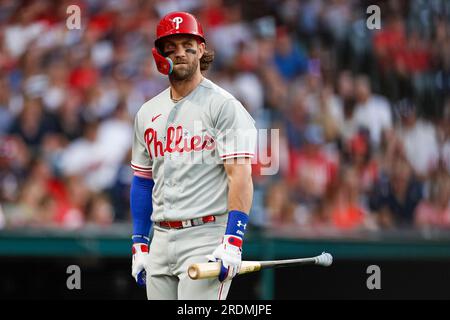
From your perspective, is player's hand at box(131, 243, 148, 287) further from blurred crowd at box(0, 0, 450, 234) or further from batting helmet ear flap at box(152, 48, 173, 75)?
blurred crowd at box(0, 0, 450, 234)

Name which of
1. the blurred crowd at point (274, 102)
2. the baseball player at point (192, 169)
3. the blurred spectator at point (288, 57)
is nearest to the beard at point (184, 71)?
the baseball player at point (192, 169)

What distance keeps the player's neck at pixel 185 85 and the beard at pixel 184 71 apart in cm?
4

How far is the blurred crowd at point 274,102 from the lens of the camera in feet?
24.3

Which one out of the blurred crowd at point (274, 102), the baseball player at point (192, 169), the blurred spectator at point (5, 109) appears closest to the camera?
the baseball player at point (192, 169)

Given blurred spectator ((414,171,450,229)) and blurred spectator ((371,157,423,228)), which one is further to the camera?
blurred spectator ((414,171,450,229))

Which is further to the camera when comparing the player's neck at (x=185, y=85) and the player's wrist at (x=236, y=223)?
the player's neck at (x=185, y=85)

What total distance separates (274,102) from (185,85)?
3994mm

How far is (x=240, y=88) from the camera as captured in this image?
812cm

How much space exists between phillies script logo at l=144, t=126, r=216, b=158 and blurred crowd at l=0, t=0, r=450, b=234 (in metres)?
2.88

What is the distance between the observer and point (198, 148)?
155 inches

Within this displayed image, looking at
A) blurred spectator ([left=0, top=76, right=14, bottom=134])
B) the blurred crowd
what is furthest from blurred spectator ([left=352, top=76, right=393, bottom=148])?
blurred spectator ([left=0, top=76, right=14, bottom=134])

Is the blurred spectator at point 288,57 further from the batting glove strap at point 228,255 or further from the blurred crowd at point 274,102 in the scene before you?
the batting glove strap at point 228,255

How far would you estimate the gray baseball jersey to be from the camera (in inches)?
153

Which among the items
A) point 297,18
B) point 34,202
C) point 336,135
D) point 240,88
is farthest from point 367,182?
point 34,202
